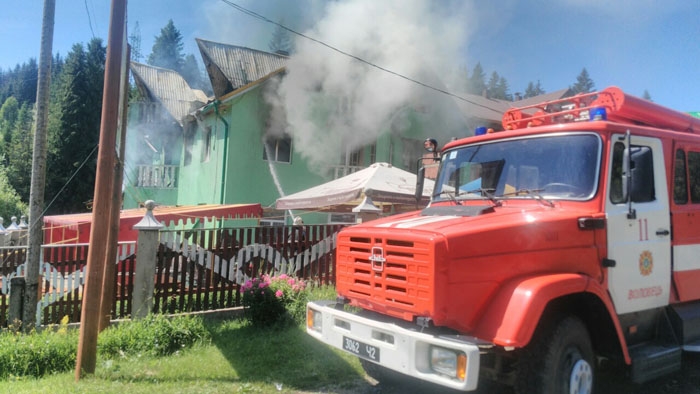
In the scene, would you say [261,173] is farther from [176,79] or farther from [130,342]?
[176,79]

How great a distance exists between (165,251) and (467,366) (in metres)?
5.12

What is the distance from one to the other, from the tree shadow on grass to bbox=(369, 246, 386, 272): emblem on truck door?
1.67 m

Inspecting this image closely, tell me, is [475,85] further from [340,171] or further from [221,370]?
[221,370]

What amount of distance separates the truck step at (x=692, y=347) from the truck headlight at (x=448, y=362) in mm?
2609

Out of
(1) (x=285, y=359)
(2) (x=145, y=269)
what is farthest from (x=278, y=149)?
(1) (x=285, y=359)

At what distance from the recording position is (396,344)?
3.18 metres

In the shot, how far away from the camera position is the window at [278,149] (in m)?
15.2

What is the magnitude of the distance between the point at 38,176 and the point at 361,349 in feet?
18.4

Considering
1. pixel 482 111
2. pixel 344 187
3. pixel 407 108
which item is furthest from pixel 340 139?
pixel 482 111

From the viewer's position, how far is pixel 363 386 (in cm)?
452

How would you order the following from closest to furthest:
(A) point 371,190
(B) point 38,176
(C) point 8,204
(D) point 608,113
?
(D) point 608,113 < (B) point 38,176 < (A) point 371,190 < (C) point 8,204

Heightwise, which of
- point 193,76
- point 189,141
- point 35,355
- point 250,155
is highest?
point 193,76

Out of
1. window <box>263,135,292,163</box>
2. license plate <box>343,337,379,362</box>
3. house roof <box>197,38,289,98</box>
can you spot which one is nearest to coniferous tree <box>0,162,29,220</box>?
house roof <box>197,38,289,98</box>

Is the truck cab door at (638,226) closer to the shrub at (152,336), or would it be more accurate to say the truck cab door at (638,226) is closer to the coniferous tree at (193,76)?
the shrub at (152,336)
